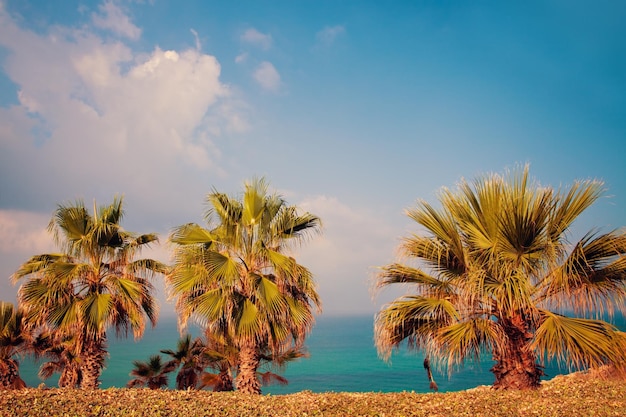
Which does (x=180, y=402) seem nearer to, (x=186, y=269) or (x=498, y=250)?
(x=186, y=269)

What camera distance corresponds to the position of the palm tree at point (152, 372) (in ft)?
54.3

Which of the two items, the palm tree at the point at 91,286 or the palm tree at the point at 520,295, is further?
the palm tree at the point at 91,286

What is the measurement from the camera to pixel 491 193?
885cm

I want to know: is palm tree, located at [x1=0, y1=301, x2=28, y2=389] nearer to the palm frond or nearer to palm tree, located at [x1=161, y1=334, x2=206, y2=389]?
palm tree, located at [x1=161, y1=334, x2=206, y2=389]

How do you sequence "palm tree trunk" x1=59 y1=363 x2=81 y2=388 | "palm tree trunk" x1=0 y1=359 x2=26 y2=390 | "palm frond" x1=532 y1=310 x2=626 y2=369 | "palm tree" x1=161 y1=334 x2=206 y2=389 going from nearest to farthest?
"palm frond" x1=532 y1=310 x2=626 y2=369 < "palm tree trunk" x1=59 y1=363 x2=81 y2=388 < "palm tree trunk" x1=0 y1=359 x2=26 y2=390 < "palm tree" x1=161 y1=334 x2=206 y2=389

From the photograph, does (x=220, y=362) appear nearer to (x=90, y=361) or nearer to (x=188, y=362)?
(x=188, y=362)

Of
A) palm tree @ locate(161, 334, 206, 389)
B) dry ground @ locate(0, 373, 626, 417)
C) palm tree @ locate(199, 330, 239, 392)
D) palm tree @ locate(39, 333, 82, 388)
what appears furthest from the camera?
palm tree @ locate(161, 334, 206, 389)

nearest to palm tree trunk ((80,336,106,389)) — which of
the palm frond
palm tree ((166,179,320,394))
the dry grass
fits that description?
palm tree ((166,179,320,394))

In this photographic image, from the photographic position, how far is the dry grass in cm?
652

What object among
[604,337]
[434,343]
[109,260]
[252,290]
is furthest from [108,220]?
[604,337]

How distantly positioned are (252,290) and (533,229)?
6866 millimetres

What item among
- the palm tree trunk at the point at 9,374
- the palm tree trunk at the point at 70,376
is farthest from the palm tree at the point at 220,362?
the palm tree trunk at the point at 9,374

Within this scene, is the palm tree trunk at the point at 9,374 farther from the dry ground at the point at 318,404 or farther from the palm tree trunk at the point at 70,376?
the dry ground at the point at 318,404

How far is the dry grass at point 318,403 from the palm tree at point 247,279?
10.3 feet
